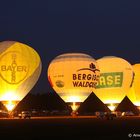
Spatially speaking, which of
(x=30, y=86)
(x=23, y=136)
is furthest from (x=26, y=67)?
(x=23, y=136)

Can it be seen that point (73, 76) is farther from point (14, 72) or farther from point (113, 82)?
point (14, 72)

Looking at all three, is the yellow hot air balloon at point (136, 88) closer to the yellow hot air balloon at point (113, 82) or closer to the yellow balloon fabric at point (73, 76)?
the yellow hot air balloon at point (113, 82)

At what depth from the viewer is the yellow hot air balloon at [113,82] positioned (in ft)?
164

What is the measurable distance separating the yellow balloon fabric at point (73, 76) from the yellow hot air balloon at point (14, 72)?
12.0 feet

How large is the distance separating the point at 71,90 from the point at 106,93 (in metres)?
4.21

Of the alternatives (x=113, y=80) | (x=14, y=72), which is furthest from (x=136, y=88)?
(x=14, y=72)

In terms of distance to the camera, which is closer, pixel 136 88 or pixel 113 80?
pixel 113 80

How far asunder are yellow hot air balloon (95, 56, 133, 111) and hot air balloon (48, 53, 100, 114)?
218cm

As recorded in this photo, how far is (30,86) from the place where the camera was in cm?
4450

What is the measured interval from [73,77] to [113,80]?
442cm

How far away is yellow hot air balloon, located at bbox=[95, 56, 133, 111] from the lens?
50000mm

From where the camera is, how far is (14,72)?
143ft

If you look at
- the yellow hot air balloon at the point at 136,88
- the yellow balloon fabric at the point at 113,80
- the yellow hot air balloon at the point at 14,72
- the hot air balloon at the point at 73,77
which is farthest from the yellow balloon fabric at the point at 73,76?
the yellow hot air balloon at the point at 136,88

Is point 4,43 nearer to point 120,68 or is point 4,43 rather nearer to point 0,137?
point 120,68
